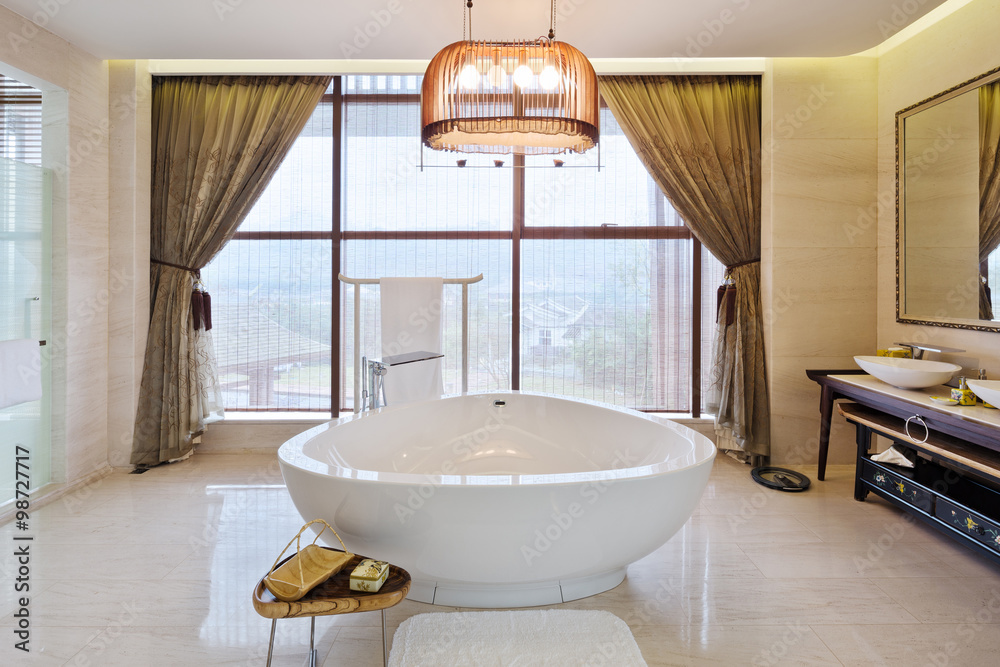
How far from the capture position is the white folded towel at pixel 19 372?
2.47m

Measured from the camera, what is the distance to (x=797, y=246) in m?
3.42

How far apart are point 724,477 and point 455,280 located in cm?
198

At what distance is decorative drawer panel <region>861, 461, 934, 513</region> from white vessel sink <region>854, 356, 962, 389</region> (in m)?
0.44

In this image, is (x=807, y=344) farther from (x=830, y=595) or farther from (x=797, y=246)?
(x=830, y=595)

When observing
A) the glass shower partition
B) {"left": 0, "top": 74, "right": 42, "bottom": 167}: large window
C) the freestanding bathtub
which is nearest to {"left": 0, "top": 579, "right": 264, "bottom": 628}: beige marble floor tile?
the freestanding bathtub

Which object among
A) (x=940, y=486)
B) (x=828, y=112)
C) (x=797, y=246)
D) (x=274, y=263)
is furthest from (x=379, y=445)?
(x=828, y=112)

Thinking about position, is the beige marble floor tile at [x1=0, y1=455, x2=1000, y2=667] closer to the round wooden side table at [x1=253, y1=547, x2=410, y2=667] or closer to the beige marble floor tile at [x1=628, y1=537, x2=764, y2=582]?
the beige marble floor tile at [x1=628, y1=537, x2=764, y2=582]

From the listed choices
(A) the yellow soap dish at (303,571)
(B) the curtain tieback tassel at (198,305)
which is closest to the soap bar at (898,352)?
(A) the yellow soap dish at (303,571)

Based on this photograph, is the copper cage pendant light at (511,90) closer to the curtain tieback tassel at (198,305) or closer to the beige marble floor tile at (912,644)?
the beige marble floor tile at (912,644)

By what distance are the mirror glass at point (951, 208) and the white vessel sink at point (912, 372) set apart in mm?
286

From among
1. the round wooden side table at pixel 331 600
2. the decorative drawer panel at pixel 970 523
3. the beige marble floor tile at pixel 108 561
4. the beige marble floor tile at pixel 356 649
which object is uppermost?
the round wooden side table at pixel 331 600

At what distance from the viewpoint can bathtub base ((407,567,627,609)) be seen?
1897 mm

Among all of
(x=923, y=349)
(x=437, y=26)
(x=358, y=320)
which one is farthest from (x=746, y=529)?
(x=437, y=26)

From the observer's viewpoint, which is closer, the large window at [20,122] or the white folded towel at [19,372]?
the white folded towel at [19,372]
